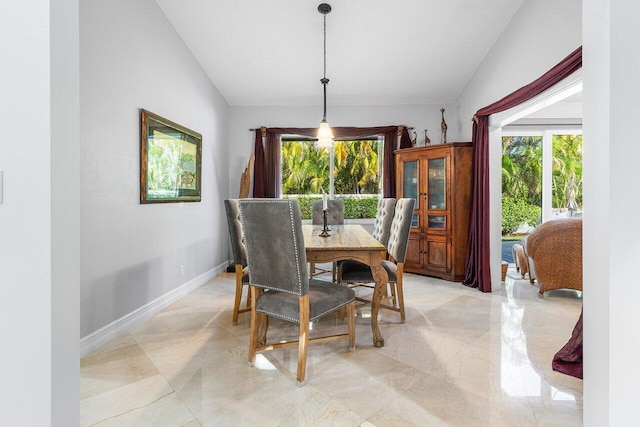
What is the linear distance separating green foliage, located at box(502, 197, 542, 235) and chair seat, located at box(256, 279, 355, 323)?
4.57 m

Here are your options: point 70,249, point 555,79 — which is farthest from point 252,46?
point 70,249

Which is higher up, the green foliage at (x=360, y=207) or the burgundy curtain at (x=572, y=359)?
the green foliage at (x=360, y=207)

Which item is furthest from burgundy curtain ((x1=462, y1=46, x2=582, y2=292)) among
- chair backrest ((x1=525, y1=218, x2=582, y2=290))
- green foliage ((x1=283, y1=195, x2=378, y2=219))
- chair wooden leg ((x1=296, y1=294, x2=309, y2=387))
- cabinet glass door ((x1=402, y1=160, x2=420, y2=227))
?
chair wooden leg ((x1=296, y1=294, x2=309, y2=387))

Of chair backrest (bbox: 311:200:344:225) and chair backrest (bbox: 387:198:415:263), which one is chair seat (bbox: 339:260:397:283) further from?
chair backrest (bbox: 311:200:344:225)

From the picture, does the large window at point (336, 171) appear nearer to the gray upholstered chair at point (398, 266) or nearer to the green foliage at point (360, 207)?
the green foliage at point (360, 207)

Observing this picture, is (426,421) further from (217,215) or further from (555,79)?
(217,215)

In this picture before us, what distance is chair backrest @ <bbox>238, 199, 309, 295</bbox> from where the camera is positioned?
180 centimetres

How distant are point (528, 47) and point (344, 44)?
5.99 ft

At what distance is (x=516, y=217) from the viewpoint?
17.9 ft

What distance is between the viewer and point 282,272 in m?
1.88

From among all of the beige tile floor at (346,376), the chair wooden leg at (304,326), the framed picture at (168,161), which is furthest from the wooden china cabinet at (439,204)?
the framed picture at (168,161)

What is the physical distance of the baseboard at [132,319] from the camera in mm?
2155
